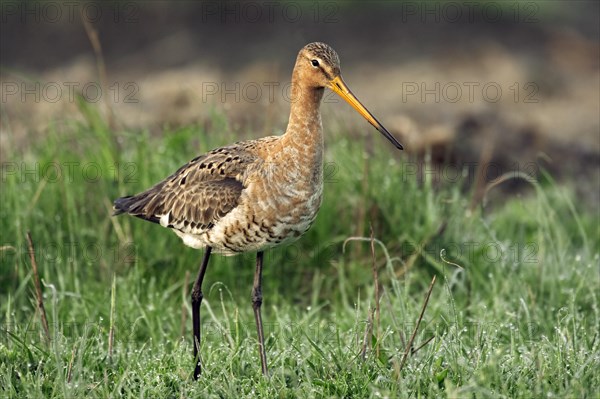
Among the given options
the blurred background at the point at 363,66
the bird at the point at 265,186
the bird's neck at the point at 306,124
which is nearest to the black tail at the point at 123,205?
the bird at the point at 265,186

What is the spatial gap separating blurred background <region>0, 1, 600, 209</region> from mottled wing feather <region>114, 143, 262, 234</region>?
10.3ft

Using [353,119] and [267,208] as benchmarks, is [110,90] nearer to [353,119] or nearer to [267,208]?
[353,119]

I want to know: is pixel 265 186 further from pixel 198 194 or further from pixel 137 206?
pixel 137 206

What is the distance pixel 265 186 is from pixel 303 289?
170 centimetres

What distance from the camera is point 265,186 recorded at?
5410mm

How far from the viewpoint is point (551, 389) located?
475cm

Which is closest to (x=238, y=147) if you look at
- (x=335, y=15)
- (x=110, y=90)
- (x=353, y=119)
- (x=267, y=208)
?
(x=267, y=208)

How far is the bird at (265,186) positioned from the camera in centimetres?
537

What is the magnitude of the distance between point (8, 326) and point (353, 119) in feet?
12.5

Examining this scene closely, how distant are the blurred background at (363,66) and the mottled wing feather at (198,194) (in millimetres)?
3133

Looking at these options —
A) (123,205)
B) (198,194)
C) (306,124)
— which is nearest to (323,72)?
(306,124)

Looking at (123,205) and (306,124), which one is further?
(123,205)

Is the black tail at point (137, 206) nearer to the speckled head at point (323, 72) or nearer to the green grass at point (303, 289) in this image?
the green grass at point (303, 289)

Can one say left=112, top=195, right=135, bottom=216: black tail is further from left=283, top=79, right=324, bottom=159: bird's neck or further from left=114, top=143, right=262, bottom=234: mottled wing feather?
left=283, top=79, right=324, bottom=159: bird's neck
